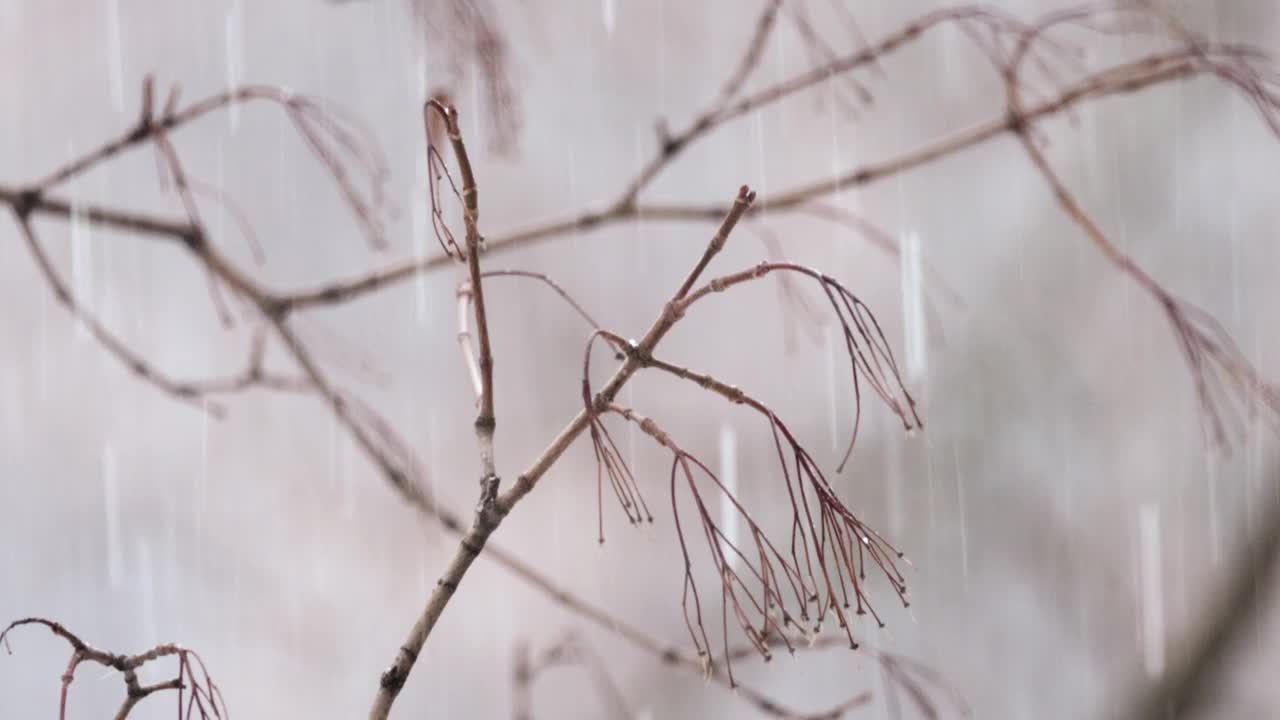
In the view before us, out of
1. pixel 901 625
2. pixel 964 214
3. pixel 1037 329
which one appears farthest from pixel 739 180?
pixel 901 625

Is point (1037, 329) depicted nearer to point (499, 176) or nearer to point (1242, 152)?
Result: point (1242, 152)

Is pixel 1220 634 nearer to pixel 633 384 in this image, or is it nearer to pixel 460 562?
pixel 633 384

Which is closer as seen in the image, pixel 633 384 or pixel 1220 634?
pixel 1220 634

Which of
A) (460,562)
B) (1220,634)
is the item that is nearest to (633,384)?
(1220,634)

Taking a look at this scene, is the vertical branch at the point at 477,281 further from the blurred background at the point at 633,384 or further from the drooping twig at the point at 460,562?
the blurred background at the point at 633,384

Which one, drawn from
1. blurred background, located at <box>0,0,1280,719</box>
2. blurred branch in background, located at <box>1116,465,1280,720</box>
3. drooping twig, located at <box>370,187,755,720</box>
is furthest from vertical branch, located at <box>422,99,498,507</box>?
blurred branch in background, located at <box>1116,465,1280,720</box>

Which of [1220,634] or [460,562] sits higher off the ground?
[460,562]

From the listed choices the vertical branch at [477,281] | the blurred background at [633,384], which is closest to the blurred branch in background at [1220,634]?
the blurred background at [633,384]

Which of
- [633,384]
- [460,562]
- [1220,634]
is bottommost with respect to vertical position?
[1220,634]

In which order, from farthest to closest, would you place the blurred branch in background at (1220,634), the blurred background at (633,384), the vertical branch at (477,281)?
the blurred background at (633,384), the blurred branch in background at (1220,634), the vertical branch at (477,281)
